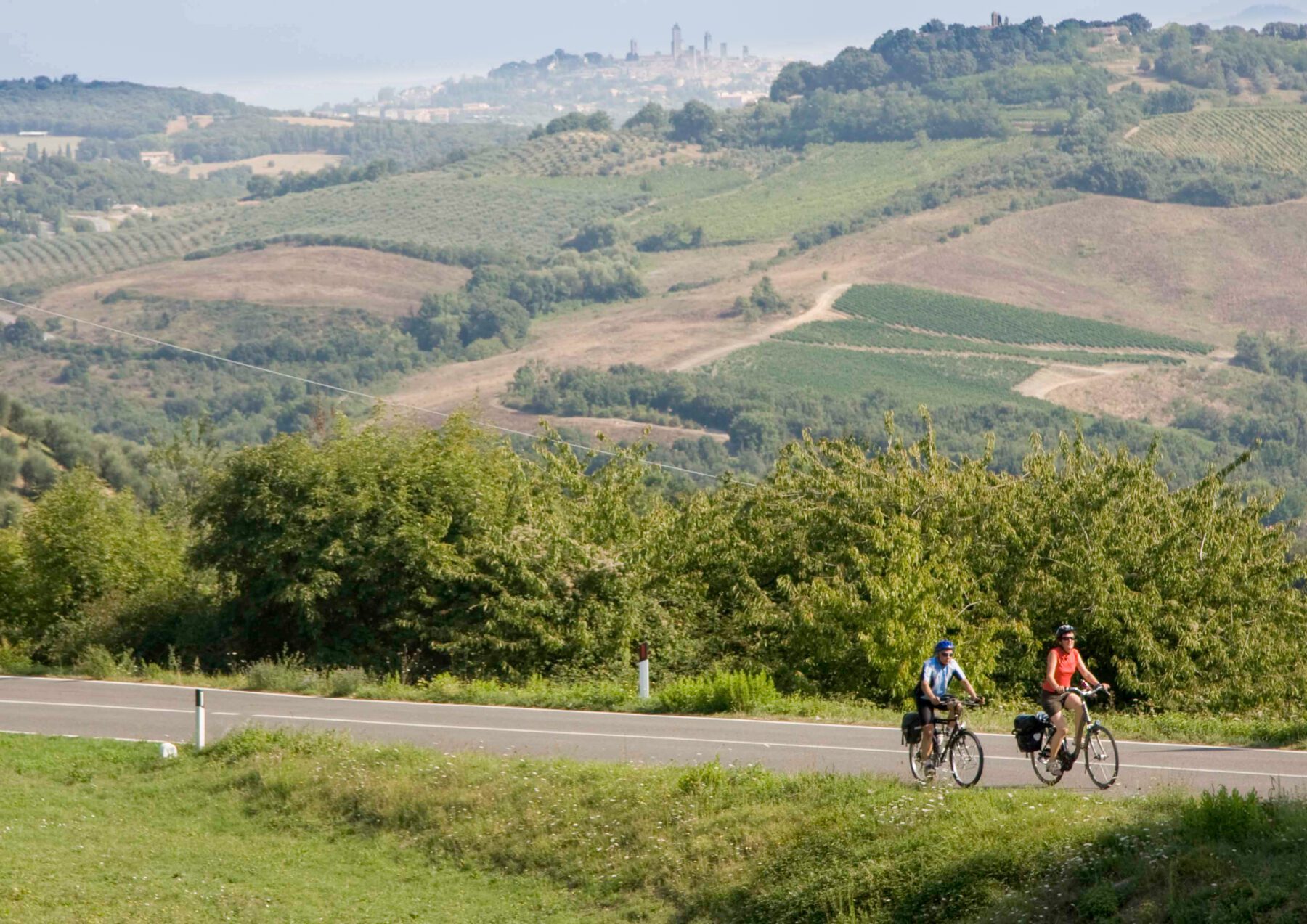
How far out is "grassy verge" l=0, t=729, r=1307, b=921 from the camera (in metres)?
11.7

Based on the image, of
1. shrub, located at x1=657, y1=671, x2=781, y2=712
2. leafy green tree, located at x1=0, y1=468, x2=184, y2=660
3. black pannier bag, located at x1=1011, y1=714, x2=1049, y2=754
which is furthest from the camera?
leafy green tree, located at x1=0, y1=468, x2=184, y2=660

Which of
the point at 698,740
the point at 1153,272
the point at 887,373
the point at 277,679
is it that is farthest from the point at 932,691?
the point at 1153,272

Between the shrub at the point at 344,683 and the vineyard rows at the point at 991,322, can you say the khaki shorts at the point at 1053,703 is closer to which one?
the shrub at the point at 344,683

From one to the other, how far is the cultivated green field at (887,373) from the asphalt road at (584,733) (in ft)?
393

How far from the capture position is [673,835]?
46.3ft

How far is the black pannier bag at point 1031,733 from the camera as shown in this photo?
567 inches

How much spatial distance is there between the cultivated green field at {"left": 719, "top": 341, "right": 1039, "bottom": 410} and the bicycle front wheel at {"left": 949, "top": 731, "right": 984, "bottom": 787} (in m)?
125

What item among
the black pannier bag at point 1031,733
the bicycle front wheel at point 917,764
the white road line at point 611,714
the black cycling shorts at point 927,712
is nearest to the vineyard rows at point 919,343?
the white road line at point 611,714

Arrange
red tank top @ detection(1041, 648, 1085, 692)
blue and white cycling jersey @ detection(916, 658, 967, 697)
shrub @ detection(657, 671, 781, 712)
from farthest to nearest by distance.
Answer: shrub @ detection(657, 671, 781, 712), blue and white cycling jersey @ detection(916, 658, 967, 697), red tank top @ detection(1041, 648, 1085, 692)

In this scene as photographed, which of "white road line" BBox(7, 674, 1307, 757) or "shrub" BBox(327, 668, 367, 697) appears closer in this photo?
"white road line" BBox(7, 674, 1307, 757)

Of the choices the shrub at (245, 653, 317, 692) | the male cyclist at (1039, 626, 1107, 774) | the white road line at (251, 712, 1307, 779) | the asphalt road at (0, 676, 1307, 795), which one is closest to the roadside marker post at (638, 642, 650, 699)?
the asphalt road at (0, 676, 1307, 795)

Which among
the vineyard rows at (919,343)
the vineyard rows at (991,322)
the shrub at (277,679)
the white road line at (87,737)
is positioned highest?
the white road line at (87,737)

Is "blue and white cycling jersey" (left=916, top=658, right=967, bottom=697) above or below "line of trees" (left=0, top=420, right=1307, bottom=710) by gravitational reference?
above

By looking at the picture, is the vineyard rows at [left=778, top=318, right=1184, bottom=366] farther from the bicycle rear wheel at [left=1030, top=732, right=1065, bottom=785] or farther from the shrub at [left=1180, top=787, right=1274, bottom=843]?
the shrub at [left=1180, top=787, right=1274, bottom=843]
